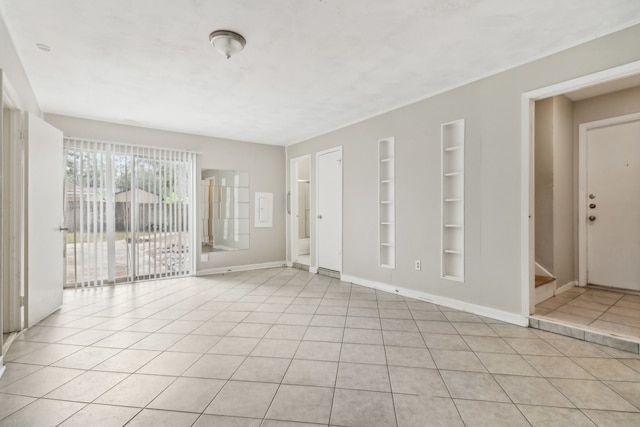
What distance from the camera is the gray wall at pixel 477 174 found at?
278 centimetres

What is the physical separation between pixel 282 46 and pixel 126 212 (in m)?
3.67

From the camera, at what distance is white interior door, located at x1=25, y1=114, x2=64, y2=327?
2926mm

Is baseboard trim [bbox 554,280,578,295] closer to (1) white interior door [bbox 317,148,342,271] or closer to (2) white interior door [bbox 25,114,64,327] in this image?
→ (1) white interior door [bbox 317,148,342,271]

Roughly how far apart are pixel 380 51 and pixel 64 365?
3.49 meters

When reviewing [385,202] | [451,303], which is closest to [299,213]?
[385,202]

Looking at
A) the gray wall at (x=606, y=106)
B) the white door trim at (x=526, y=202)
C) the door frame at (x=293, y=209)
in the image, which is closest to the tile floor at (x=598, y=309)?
the white door trim at (x=526, y=202)

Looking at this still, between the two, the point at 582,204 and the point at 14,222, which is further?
the point at 582,204

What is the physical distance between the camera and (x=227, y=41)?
7.94 ft

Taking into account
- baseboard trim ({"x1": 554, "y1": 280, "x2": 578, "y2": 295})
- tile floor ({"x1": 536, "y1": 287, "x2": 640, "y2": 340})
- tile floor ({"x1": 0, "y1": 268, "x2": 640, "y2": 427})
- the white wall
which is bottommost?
tile floor ({"x1": 0, "y1": 268, "x2": 640, "y2": 427})

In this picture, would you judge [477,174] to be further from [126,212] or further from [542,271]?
[126,212]

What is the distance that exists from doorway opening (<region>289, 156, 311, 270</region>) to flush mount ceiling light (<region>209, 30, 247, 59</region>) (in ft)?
10.9

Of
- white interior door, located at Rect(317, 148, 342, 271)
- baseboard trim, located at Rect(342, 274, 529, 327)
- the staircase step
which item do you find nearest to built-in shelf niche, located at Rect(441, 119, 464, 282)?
baseboard trim, located at Rect(342, 274, 529, 327)

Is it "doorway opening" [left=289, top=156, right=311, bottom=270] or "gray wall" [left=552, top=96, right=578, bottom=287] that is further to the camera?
"doorway opening" [left=289, top=156, right=311, bottom=270]

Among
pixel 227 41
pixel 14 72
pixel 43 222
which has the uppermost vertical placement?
pixel 227 41
